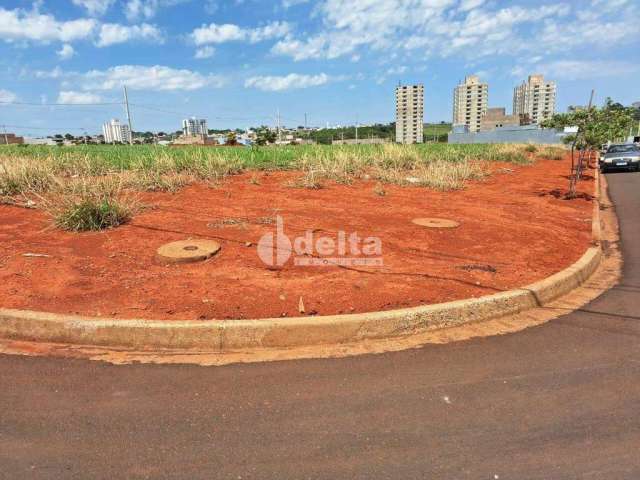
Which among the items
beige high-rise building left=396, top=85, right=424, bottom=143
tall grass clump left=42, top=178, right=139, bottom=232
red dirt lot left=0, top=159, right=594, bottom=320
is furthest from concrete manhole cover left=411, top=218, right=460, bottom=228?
beige high-rise building left=396, top=85, right=424, bottom=143

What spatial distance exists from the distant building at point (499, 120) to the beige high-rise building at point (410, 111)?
62.5 ft

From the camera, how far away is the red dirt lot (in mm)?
4023

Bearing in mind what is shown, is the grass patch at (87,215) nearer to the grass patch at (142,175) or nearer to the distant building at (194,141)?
the grass patch at (142,175)

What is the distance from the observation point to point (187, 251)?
17.6ft

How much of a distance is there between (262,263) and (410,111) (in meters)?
125

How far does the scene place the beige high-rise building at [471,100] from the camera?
417 ft

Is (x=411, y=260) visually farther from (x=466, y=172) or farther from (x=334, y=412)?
(x=466, y=172)

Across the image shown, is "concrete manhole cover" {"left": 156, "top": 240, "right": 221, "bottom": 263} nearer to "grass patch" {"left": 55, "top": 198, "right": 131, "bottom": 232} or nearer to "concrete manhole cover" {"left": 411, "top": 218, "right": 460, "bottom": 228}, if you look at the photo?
"grass patch" {"left": 55, "top": 198, "right": 131, "bottom": 232}

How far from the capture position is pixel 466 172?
15289 mm

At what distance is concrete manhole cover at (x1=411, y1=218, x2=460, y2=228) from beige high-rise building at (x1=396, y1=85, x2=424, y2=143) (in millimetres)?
116104

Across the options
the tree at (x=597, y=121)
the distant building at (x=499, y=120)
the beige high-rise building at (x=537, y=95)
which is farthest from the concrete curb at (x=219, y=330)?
the beige high-rise building at (x=537, y=95)

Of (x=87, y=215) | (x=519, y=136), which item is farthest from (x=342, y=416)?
(x=519, y=136)

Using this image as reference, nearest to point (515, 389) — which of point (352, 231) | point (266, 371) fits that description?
point (266, 371)

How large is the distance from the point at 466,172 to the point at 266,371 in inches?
552
